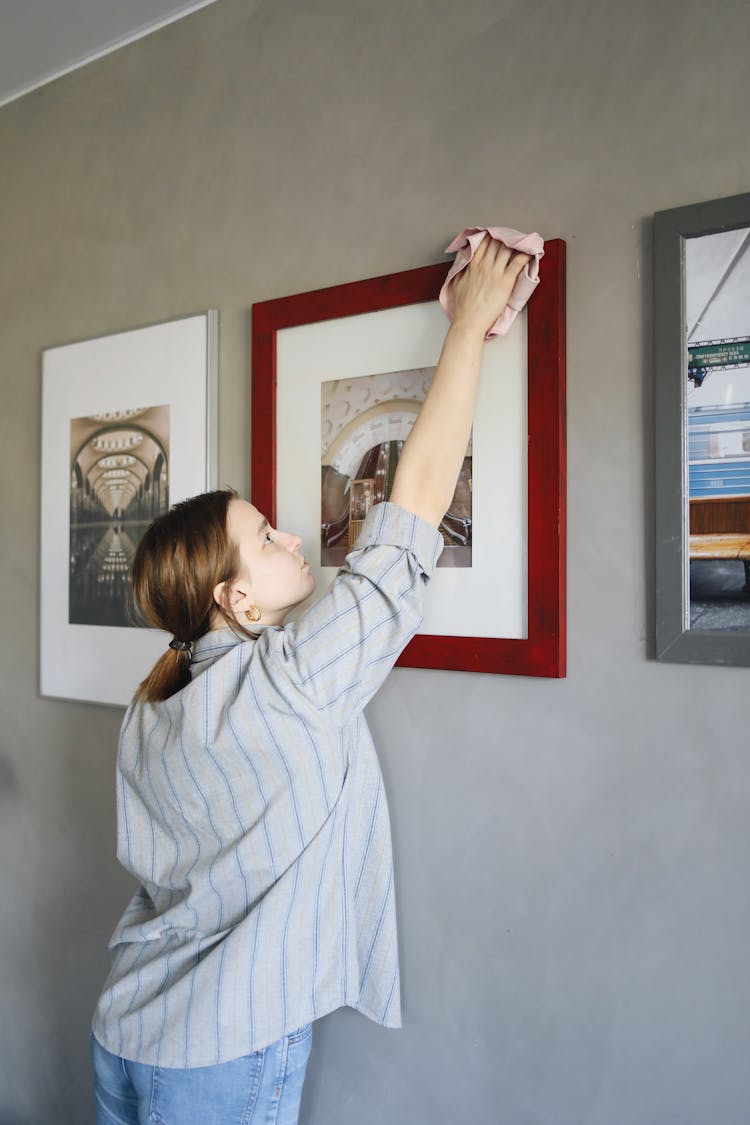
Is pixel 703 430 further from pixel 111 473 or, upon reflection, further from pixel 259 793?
pixel 111 473

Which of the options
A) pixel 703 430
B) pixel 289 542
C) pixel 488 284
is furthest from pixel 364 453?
pixel 703 430

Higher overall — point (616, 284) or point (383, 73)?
point (383, 73)

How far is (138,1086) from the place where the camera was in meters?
1.07

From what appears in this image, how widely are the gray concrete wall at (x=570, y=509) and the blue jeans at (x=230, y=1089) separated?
26 cm

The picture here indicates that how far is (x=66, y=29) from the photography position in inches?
65.3

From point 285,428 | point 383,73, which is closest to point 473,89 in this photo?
point 383,73

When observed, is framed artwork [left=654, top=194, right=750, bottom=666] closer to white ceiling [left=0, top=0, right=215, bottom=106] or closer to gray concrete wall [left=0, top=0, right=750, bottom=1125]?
gray concrete wall [left=0, top=0, right=750, bottom=1125]

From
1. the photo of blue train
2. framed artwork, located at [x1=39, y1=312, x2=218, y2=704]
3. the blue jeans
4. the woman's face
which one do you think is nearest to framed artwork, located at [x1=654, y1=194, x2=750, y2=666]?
the photo of blue train

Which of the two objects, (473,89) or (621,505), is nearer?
(621,505)

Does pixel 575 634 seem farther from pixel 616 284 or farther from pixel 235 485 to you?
pixel 235 485

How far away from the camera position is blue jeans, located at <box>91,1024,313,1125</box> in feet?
3.38

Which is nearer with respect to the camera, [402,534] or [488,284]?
[402,534]

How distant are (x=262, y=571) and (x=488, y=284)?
19.6 inches

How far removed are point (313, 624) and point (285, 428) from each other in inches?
21.2
